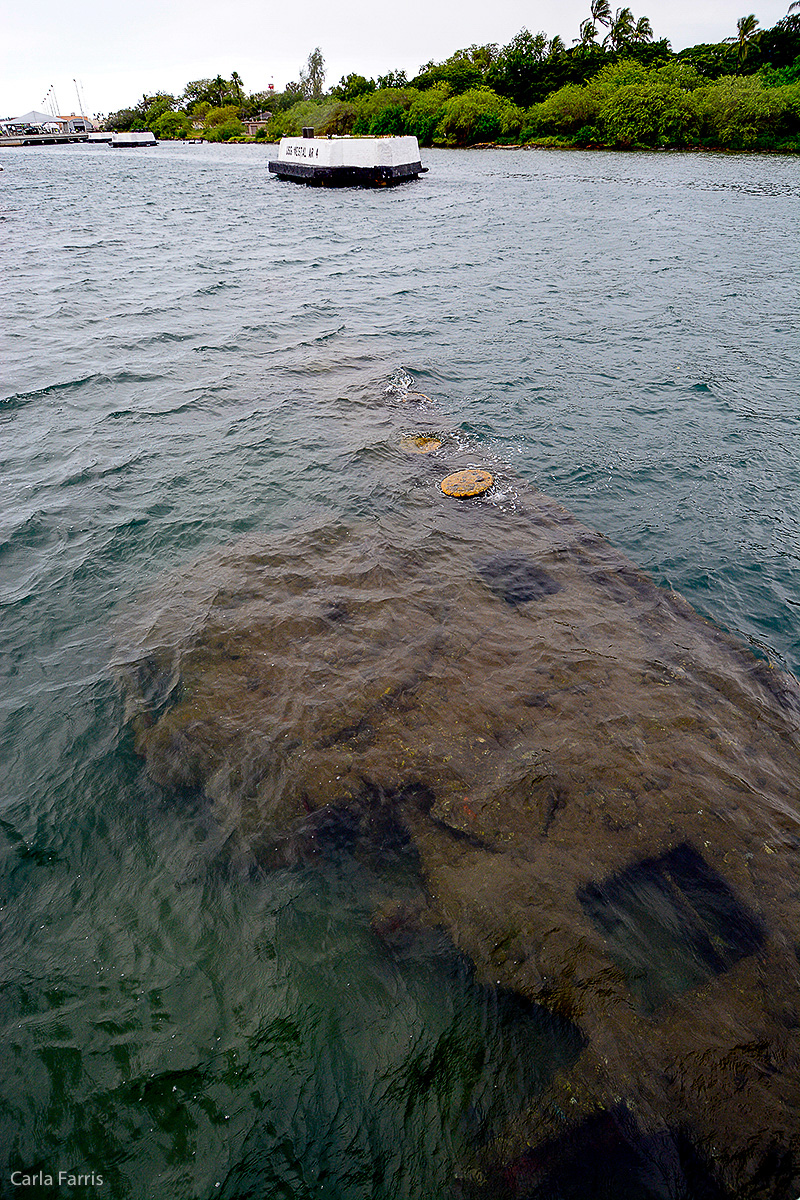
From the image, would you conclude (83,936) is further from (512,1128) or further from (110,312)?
(110,312)

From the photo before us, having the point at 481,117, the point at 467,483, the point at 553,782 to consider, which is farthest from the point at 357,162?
the point at 553,782

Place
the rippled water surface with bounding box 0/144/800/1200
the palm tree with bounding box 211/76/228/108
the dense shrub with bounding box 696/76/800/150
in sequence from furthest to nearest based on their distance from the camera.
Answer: the palm tree with bounding box 211/76/228/108
the dense shrub with bounding box 696/76/800/150
the rippled water surface with bounding box 0/144/800/1200

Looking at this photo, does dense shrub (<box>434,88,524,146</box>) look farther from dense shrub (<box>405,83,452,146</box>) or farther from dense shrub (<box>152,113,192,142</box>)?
dense shrub (<box>152,113,192,142</box>)

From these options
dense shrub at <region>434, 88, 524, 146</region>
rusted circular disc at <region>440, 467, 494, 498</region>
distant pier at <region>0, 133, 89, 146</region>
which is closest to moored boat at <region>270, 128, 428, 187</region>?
dense shrub at <region>434, 88, 524, 146</region>

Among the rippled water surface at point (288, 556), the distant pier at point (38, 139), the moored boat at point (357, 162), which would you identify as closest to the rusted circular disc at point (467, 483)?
the rippled water surface at point (288, 556)

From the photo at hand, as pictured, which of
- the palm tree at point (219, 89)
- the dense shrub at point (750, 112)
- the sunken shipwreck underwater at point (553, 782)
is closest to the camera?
the sunken shipwreck underwater at point (553, 782)

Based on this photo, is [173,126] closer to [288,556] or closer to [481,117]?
[481,117]

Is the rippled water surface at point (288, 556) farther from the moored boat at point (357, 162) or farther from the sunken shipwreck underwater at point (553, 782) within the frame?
the moored boat at point (357, 162)
